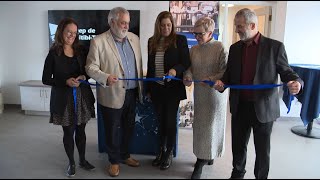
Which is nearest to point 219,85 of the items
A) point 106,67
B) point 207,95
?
point 207,95

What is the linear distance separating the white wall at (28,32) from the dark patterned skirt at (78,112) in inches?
84.2

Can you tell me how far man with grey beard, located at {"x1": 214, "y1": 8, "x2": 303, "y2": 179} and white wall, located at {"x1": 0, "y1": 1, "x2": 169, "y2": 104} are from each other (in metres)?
2.51

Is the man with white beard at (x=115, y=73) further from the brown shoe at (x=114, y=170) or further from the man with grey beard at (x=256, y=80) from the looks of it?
the man with grey beard at (x=256, y=80)

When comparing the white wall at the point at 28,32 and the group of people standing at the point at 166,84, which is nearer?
the group of people standing at the point at 166,84

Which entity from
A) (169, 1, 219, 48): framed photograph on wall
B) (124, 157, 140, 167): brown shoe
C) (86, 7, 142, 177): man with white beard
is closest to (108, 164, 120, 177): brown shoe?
(86, 7, 142, 177): man with white beard

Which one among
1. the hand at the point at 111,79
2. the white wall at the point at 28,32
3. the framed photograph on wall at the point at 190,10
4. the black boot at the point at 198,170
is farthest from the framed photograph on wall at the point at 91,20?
the black boot at the point at 198,170

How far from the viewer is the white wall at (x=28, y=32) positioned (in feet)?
14.6

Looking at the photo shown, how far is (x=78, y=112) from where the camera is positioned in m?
Result: 2.32

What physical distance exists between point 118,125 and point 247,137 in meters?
1.13

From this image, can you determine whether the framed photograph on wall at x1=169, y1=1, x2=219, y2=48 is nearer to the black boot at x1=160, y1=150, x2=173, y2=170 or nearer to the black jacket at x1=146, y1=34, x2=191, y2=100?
the black jacket at x1=146, y1=34, x2=191, y2=100

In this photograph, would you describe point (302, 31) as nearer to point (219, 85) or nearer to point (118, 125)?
point (219, 85)

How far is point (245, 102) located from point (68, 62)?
1494 millimetres

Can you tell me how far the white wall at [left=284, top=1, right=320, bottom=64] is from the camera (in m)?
3.77

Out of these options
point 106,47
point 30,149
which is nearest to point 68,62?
point 106,47
